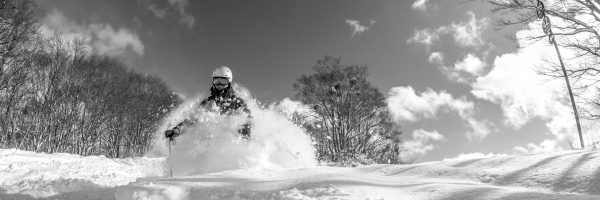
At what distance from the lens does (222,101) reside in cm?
912

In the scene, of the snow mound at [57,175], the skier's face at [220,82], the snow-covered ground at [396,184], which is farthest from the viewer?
the skier's face at [220,82]

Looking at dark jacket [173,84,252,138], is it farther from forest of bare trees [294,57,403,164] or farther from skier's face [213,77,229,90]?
forest of bare trees [294,57,403,164]

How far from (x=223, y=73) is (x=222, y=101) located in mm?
747

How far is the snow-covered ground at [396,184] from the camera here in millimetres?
4383

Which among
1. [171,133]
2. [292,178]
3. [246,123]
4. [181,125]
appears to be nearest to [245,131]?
[246,123]

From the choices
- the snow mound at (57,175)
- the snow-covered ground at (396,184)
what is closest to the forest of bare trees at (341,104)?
the snow mound at (57,175)

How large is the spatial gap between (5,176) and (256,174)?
684 cm

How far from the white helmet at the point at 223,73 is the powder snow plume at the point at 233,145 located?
72 cm

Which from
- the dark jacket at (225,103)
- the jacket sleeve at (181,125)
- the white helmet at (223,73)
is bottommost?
the jacket sleeve at (181,125)

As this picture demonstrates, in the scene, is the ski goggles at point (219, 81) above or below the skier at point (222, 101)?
above

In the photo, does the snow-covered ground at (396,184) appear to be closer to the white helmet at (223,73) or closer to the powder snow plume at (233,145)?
the powder snow plume at (233,145)

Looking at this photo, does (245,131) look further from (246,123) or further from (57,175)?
(57,175)

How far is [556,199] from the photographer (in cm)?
357

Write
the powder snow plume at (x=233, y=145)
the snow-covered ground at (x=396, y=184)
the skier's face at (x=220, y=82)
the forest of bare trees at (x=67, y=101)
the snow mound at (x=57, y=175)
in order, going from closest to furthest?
the snow-covered ground at (x=396, y=184) → the snow mound at (x=57, y=175) → the powder snow plume at (x=233, y=145) → the skier's face at (x=220, y=82) → the forest of bare trees at (x=67, y=101)
